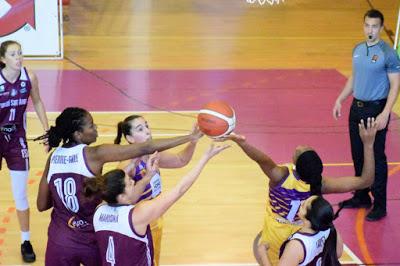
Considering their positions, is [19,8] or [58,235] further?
[19,8]

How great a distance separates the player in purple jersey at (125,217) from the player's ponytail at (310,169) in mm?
792

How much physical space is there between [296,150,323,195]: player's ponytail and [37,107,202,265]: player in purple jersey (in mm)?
704

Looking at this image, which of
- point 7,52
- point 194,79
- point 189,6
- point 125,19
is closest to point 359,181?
point 7,52

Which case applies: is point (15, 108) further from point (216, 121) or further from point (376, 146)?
point (376, 146)

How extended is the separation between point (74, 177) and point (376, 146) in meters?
3.41

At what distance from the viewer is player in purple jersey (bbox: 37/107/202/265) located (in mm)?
4312

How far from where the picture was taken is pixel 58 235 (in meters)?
4.46

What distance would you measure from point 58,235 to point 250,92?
21.3ft

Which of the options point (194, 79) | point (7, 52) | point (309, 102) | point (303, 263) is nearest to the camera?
point (303, 263)

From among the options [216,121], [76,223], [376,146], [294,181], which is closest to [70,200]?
[76,223]

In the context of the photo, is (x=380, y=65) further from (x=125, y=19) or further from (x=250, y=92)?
(x=125, y=19)

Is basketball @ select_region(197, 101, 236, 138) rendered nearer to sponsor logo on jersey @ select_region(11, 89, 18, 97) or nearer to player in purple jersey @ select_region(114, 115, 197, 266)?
player in purple jersey @ select_region(114, 115, 197, 266)

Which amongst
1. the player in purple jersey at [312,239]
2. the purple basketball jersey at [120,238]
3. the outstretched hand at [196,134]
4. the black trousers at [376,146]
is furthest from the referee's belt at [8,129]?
the black trousers at [376,146]

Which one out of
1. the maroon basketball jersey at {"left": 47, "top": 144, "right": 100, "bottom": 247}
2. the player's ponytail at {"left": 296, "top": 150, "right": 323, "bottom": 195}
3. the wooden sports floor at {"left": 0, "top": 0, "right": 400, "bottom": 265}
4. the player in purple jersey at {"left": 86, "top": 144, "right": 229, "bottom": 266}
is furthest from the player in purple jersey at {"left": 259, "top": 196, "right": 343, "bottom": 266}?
the wooden sports floor at {"left": 0, "top": 0, "right": 400, "bottom": 265}
